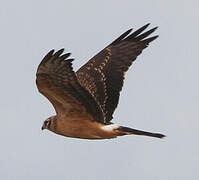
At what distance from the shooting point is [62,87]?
1332cm

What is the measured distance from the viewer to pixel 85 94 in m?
13.6

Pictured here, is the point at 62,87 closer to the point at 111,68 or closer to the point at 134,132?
the point at 134,132

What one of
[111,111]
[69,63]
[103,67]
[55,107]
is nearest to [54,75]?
[69,63]

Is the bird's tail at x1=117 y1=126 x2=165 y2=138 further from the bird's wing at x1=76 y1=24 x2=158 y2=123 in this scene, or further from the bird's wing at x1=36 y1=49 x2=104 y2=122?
the bird's wing at x1=76 y1=24 x2=158 y2=123

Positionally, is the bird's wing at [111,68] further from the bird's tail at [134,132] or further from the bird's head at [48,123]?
the bird's head at [48,123]

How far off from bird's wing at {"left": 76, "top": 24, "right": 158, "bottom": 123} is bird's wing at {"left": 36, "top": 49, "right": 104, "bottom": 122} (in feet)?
3.18

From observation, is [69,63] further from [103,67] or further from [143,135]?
[103,67]

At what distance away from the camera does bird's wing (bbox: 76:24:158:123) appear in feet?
51.4

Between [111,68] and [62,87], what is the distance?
12.2ft

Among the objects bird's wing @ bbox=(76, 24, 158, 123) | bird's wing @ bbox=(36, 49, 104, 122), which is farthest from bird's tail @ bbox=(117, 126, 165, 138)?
bird's wing @ bbox=(76, 24, 158, 123)

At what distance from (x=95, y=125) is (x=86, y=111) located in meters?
0.38

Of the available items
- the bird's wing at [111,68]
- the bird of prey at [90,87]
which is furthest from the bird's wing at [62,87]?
the bird's wing at [111,68]

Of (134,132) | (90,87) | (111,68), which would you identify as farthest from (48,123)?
(111,68)

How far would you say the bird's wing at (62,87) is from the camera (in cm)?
1270
